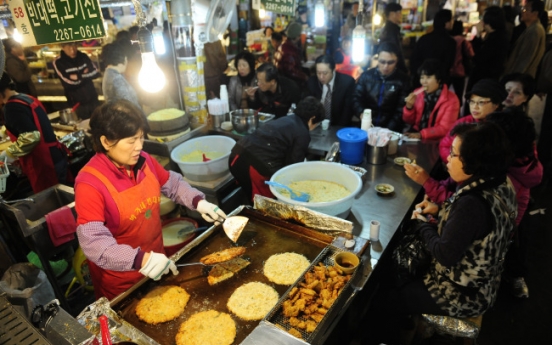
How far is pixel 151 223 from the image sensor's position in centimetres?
241

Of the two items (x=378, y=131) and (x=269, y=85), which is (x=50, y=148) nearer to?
(x=269, y=85)

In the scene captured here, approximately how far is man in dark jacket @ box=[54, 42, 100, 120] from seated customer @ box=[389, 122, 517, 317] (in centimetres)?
607

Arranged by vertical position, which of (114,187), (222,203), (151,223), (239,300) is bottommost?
(222,203)

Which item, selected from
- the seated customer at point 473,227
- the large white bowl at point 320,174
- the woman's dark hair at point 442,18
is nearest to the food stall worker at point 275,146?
the large white bowl at point 320,174

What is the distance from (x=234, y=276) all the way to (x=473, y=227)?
1550mm

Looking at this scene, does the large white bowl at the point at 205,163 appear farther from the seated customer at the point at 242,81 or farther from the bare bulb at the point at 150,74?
the seated customer at the point at 242,81

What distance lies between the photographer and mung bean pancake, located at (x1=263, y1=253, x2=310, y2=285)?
2.20 metres

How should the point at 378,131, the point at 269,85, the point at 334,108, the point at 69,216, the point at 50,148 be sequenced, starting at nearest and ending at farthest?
the point at 69,216
the point at 378,131
the point at 50,148
the point at 269,85
the point at 334,108

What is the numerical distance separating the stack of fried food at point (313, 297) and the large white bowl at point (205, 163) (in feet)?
6.37

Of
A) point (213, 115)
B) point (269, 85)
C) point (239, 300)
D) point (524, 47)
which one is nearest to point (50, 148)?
point (213, 115)

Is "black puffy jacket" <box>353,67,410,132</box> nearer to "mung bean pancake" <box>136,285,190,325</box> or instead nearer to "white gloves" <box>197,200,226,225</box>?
"white gloves" <box>197,200,226,225</box>

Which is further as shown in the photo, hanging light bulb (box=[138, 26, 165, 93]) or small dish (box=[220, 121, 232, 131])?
small dish (box=[220, 121, 232, 131])

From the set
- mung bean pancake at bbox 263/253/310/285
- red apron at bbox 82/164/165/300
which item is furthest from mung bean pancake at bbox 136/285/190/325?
mung bean pancake at bbox 263/253/310/285

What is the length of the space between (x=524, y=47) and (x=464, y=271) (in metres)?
6.04
